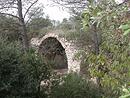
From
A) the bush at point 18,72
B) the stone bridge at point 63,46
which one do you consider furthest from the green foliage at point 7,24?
the stone bridge at point 63,46

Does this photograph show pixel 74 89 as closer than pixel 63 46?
Yes

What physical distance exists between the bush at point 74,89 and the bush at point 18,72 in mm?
538

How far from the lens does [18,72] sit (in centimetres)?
876

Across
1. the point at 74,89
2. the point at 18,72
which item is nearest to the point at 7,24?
the point at 18,72

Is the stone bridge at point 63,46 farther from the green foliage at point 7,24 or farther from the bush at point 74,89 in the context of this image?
the bush at point 74,89

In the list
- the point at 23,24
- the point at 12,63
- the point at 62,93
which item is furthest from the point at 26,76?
the point at 23,24

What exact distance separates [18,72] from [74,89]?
5.66 feet

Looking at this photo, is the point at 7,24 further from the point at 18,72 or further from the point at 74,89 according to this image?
the point at 74,89

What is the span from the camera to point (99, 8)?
2.74 metres

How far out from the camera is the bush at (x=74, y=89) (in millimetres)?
9492

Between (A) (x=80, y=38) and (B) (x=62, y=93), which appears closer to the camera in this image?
(B) (x=62, y=93)

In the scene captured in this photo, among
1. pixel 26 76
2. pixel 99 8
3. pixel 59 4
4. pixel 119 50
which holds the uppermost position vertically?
pixel 59 4

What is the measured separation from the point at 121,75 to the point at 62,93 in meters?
6.23

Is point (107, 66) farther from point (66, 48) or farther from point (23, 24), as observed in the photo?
point (66, 48)
